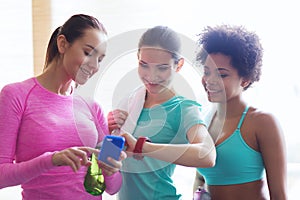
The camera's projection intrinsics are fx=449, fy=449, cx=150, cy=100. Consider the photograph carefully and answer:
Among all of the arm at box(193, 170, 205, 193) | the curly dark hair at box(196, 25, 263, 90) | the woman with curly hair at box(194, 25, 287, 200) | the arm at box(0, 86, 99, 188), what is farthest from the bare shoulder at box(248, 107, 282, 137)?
the arm at box(0, 86, 99, 188)

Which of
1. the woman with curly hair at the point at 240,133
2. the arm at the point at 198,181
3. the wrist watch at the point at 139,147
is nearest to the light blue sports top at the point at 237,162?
the woman with curly hair at the point at 240,133

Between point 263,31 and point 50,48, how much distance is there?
0.68 meters

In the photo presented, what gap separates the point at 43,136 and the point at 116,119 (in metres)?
0.20

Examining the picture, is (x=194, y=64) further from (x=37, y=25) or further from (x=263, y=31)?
(x=37, y=25)

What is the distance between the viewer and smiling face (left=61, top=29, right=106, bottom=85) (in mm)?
957

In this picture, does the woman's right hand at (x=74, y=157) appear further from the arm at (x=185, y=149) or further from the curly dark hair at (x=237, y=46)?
the curly dark hair at (x=237, y=46)

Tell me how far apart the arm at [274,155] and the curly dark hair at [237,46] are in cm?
15

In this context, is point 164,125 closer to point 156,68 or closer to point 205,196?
point 156,68

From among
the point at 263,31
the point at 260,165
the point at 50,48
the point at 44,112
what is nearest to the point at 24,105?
the point at 44,112

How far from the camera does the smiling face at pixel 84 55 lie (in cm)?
96

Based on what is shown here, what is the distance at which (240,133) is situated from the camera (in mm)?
1185

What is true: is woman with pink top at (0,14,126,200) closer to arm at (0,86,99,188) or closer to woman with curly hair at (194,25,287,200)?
arm at (0,86,99,188)

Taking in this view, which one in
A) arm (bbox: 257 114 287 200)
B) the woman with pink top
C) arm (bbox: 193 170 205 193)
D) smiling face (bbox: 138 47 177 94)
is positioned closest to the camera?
smiling face (bbox: 138 47 177 94)

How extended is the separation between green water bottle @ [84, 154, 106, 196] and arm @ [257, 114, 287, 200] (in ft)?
1.38
